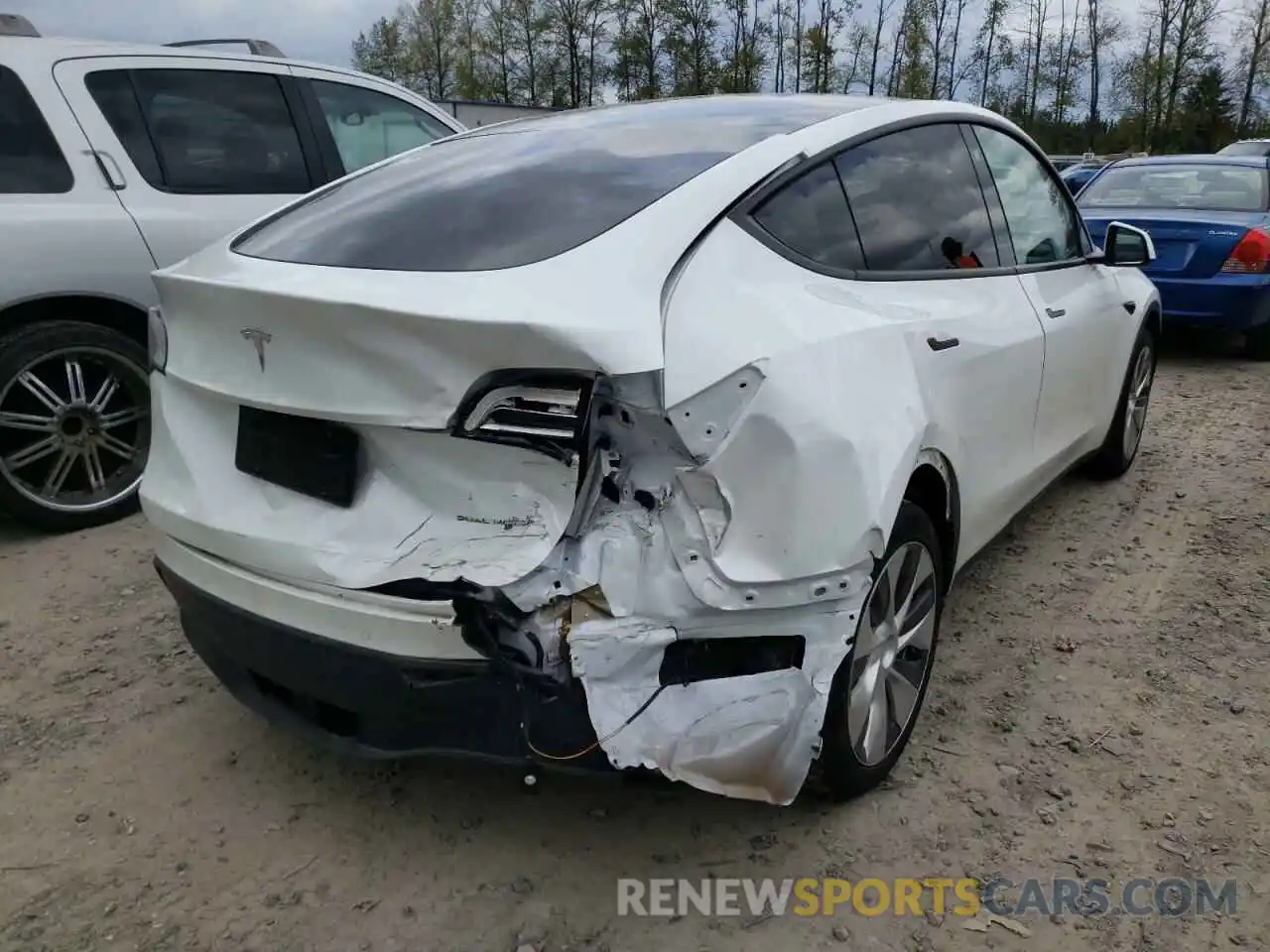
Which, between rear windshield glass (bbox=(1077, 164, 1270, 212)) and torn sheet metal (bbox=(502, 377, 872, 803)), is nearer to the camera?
torn sheet metal (bbox=(502, 377, 872, 803))

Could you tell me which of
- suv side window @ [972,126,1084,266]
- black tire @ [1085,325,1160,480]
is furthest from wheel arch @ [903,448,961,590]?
black tire @ [1085,325,1160,480]

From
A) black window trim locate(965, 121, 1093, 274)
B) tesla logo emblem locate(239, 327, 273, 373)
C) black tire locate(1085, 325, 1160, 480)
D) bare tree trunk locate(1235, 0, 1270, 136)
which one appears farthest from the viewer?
bare tree trunk locate(1235, 0, 1270, 136)

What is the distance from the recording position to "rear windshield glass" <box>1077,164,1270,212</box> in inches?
311

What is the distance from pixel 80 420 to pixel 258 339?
2.59 m

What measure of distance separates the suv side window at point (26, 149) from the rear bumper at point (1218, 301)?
6.86 m

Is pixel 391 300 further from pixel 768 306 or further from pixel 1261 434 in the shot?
pixel 1261 434

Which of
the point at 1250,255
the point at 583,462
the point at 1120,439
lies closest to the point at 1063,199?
the point at 1120,439

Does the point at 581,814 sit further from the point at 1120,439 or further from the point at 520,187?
the point at 1120,439

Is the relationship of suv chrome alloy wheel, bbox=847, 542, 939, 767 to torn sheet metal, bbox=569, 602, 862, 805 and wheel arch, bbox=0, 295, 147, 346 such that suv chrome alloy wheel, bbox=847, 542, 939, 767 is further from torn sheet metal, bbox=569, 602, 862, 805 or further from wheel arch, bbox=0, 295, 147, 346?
wheel arch, bbox=0, 295, 147, 346

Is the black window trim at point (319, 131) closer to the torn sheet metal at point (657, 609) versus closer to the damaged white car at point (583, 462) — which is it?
the damaged white car at point (583, 462)

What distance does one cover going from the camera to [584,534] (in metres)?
1.95

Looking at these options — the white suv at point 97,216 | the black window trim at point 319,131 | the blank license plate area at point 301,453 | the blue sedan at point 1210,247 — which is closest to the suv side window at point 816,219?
the blank license plate area at point 301,453

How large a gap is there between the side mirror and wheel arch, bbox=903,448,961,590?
2034mm

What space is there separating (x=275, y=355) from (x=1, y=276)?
2.54m
